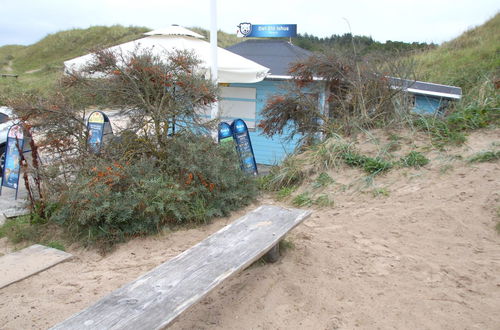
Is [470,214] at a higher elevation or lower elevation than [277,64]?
lower

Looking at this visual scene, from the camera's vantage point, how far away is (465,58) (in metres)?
16.4

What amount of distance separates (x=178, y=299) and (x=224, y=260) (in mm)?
573

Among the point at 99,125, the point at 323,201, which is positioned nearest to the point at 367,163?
the point at 323,201

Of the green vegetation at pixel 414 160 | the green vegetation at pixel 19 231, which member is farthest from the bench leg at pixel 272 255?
the green vegetation at pixel 19 231

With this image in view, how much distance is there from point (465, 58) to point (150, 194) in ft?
50.9

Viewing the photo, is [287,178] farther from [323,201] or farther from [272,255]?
[272,255]

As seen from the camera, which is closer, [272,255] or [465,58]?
[272,255]

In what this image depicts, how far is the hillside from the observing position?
12889 millimetres

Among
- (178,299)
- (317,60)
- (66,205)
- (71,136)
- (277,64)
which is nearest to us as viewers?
(178,299)

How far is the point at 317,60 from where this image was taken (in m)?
7.75

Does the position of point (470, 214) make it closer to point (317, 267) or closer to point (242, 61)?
point (317, 267)

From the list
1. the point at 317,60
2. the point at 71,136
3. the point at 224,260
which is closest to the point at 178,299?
the point at 224,260

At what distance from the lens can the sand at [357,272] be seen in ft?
9.43

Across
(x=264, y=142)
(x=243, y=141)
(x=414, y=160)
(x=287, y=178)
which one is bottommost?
(x=264, y=142)
